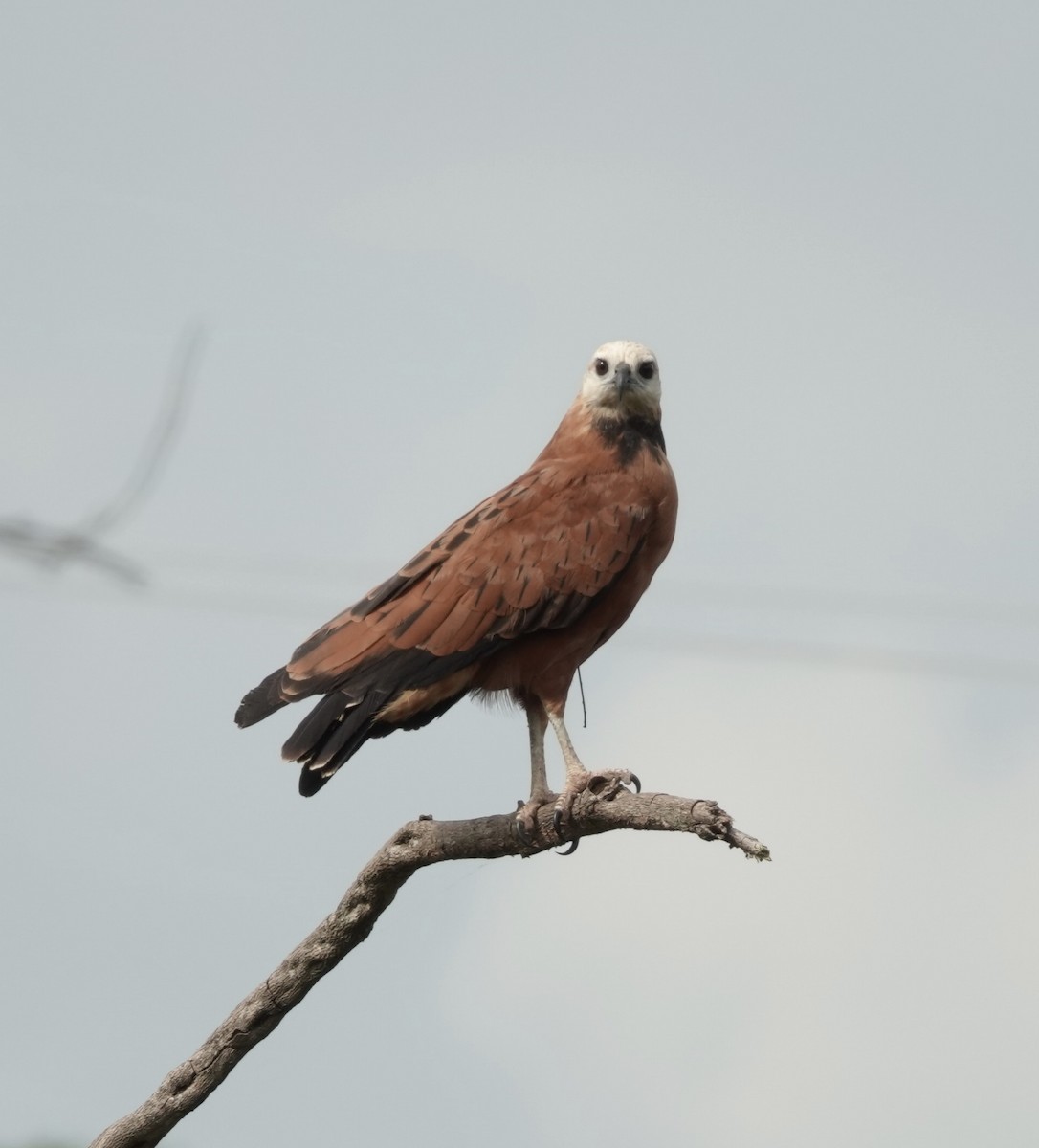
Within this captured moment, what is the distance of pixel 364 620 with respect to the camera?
684 cm

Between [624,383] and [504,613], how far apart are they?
1.39 metres

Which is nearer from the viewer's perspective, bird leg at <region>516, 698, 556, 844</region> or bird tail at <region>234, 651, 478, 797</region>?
bird leg at <region>516, 698, 556, 844</region>

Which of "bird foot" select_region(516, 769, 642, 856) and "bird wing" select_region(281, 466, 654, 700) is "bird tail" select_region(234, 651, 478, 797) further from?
"bird foot" select_region(516, 769, 642, 856)

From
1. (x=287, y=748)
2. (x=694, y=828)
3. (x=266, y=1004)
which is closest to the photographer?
(x=694, y=828)

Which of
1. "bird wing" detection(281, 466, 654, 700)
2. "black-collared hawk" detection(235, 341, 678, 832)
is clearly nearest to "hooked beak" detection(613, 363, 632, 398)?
"black-collared hawk" detection(235, 341, 678, 832)

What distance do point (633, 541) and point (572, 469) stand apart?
503 mm

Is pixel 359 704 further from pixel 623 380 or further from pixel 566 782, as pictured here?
pixel 623 380

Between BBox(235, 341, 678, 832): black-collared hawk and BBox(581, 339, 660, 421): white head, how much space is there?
291 mm

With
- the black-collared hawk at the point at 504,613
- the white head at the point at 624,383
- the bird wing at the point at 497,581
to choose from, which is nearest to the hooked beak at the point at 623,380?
the white head at the point at 624,383

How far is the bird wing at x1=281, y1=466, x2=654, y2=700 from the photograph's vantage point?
6.66 meters

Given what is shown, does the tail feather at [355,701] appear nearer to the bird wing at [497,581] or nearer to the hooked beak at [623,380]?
the bird wing at [497,581]

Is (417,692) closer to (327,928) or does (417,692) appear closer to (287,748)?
(287,748)

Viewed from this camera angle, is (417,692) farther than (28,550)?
Yes

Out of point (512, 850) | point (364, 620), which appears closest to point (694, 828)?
point (512, 850)
